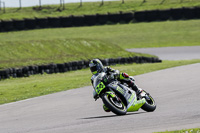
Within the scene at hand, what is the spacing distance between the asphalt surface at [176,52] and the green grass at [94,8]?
15.1 m

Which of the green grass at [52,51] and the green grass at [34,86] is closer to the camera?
the green grass at [34,86]

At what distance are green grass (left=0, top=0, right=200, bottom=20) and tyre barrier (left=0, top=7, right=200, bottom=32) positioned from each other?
2549 millimetres

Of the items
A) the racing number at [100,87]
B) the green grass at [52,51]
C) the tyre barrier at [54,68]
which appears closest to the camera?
the racing number at [100,87]

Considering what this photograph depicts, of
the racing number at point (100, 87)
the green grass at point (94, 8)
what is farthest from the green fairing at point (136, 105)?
the green grass at point (94, 8)

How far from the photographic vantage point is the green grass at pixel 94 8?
47.3m

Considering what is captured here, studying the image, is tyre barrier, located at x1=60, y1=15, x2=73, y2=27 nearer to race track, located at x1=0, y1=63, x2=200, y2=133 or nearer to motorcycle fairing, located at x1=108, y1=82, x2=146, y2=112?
race track, located at x1=0, y1=63, x2=200, y2=133

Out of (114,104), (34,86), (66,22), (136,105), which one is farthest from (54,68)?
(66,22)

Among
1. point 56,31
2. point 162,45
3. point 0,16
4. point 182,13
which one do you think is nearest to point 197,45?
point 162,45

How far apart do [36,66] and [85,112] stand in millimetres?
9779

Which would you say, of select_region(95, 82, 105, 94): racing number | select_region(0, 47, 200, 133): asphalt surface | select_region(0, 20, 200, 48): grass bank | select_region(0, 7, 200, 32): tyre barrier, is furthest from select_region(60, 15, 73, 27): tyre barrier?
select_region(95, 82, 105, 94): racing number

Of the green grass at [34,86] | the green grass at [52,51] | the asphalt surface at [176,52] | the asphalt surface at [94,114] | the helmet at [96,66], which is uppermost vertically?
the helmet at [96,66]

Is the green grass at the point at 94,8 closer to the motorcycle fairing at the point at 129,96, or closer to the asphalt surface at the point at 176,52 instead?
the asphalt surface at the point at 176,52

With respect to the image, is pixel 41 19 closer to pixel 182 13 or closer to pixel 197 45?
pixel 182 13

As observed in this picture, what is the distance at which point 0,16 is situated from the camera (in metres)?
46.2
